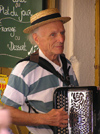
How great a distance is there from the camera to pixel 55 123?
1.63m

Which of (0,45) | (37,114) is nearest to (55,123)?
Result: (37,114)

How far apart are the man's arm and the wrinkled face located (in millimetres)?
436

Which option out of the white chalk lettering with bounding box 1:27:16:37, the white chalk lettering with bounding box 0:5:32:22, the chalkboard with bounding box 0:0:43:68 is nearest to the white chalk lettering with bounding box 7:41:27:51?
the chalkboard with bounding box 0:0:43:68

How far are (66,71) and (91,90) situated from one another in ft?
0.93

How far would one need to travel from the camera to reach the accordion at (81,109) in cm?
165

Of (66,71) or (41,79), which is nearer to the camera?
(41,79)

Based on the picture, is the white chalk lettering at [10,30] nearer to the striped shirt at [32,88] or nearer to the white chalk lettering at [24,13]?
the white chalk lettering at [24,13]

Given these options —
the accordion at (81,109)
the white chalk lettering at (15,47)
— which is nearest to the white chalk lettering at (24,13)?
the white chalk lettering at (15,47)

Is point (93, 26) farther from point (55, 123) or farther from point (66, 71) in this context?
point (55, 123)

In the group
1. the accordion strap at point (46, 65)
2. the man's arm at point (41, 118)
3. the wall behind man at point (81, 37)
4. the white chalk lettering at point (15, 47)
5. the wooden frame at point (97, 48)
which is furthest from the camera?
the white chalk lettering at point (15, 47)

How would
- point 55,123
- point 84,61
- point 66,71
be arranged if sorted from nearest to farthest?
1. point 55,123
2. point 66,71
3. point 84,61

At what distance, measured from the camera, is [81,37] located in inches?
114

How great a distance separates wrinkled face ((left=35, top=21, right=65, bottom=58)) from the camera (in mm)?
1771

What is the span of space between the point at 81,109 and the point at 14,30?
1.82 metres
